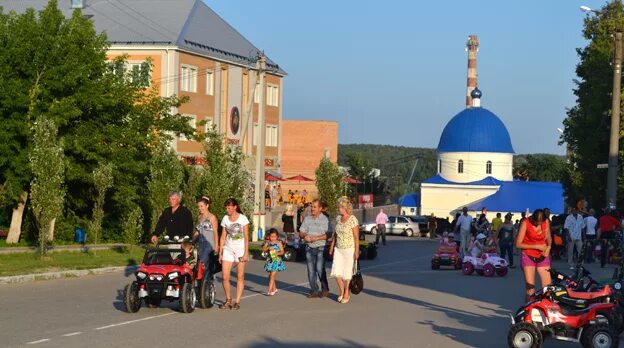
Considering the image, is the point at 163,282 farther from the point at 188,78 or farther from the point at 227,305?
the point at 188,78

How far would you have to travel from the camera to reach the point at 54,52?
39.3 m

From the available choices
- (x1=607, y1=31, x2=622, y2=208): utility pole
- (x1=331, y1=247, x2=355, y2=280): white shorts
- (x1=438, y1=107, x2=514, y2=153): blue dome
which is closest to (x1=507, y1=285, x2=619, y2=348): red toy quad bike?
(x1=331, y1=247, x2=355, y2=280): white shorts

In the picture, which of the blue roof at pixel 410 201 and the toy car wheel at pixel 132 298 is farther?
the blue roof at pixel 410 201

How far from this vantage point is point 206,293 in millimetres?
18047

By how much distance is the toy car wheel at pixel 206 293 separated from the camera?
17906 mm

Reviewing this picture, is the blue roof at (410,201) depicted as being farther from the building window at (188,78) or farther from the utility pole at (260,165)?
the utility pole at (260,165)

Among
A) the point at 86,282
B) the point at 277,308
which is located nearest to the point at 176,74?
the point at 86,282

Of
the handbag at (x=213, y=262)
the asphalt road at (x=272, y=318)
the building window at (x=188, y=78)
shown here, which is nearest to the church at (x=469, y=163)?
the building window at (x=188, y=78)

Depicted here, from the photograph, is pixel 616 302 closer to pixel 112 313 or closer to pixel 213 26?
pixel 112 313

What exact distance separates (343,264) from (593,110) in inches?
1672

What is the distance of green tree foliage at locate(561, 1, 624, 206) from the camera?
195ft

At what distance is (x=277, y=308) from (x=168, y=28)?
4705 cm

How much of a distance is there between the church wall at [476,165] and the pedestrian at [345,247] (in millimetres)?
85584

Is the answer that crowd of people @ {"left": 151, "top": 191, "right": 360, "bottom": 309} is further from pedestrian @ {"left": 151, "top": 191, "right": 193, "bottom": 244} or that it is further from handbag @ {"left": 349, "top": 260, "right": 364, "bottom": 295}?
handbag @ {"left": 349, "top": 260, "right": 364, "bottom": 295}
